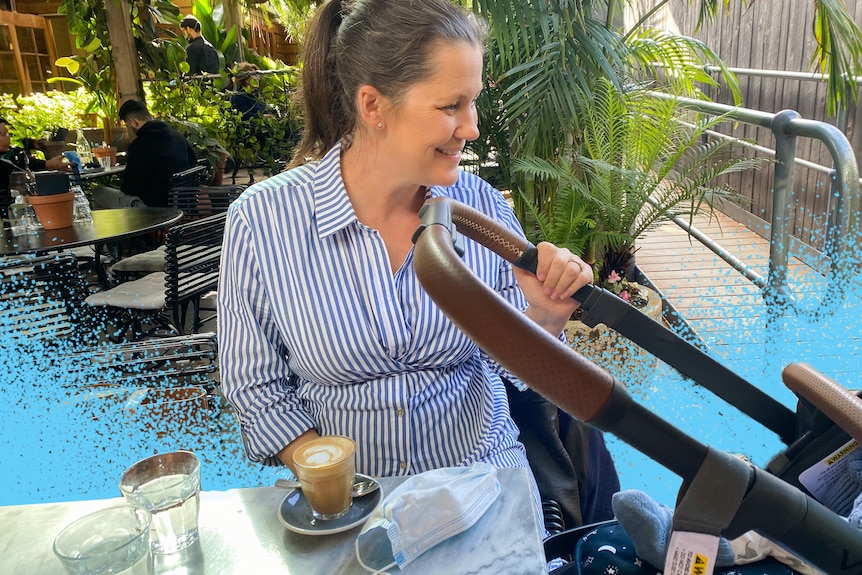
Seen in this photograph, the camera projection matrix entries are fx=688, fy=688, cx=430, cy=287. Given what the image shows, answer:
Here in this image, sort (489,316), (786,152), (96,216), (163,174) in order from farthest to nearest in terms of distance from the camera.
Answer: (163,174) < (96,216) < (786,152) < (489,316)

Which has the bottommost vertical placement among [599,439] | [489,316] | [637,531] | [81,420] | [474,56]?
[81,420]

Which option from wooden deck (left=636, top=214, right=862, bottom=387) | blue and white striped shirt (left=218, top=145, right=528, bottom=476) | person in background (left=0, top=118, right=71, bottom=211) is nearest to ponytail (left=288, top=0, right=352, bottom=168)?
blue and white striped shirt (left=218, top=145, right=528, bottom=476)

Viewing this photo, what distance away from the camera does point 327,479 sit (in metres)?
0.94

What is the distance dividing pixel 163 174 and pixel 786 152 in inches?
157

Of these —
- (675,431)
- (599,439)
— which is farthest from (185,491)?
(599,439)

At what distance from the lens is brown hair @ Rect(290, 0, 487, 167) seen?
4.36 feet

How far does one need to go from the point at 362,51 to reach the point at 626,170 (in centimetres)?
170

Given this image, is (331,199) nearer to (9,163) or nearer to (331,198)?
(331,198)

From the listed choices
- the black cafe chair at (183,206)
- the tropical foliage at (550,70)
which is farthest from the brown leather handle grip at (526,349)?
the black cafe chair at (183,206)

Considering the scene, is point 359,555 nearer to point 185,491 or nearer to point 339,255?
point 185,491

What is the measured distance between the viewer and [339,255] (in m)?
1.38

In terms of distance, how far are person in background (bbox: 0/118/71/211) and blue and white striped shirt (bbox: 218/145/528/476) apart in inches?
162

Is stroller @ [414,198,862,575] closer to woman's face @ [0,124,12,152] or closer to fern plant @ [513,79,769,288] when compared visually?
fern plant @ [513,79,769,288]

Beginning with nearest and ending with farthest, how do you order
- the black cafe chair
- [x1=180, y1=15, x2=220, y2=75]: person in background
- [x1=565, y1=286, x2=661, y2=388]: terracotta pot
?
1. [x1=565, y1=286, x2=661, y2=388]: terracotta pot
2. the black cafe chair
3. [x1=180, y1=15, x2=220, y2=75]: person in background
